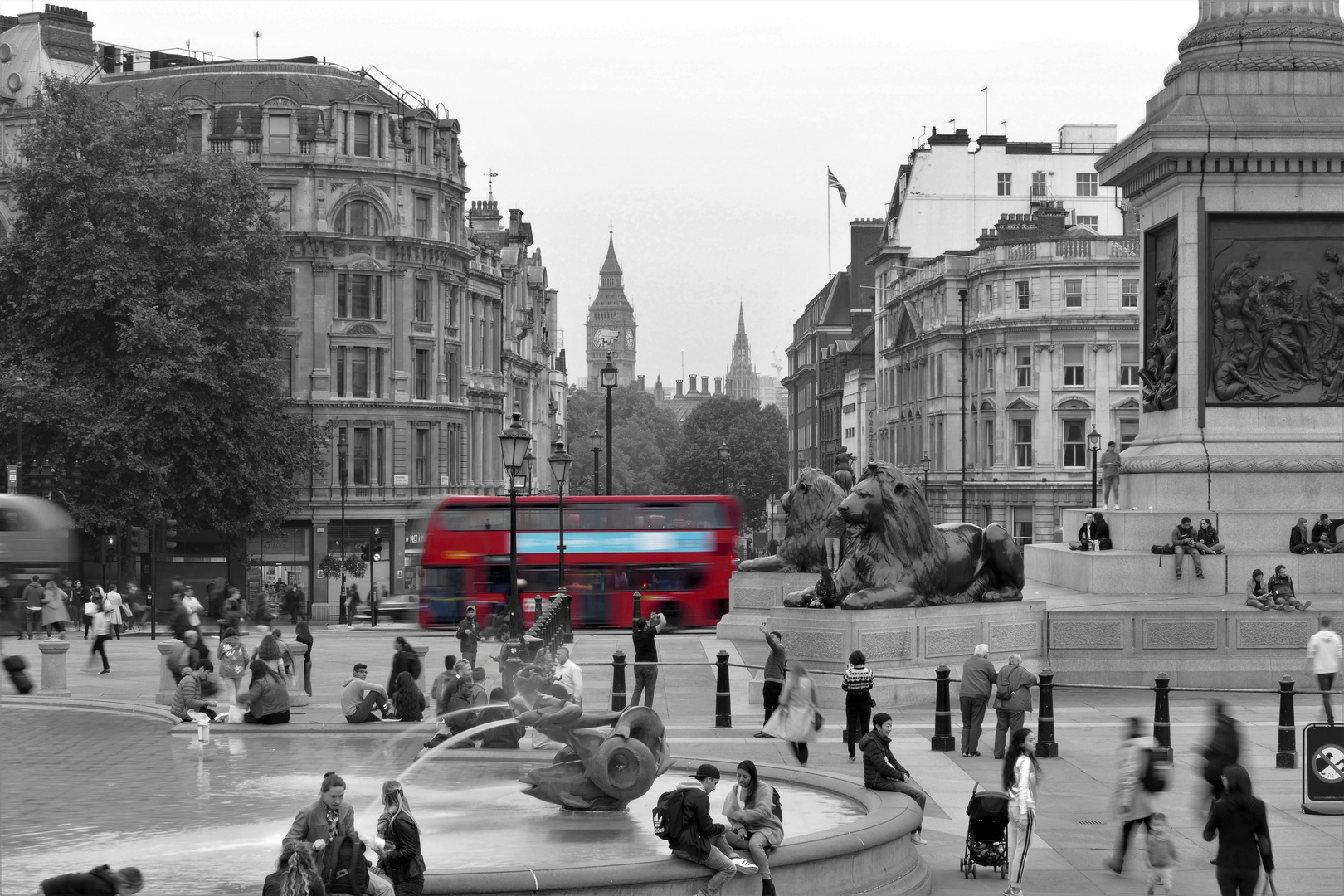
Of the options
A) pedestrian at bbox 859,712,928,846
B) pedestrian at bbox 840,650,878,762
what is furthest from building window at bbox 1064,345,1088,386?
pedestrian at bbox 859,712,928,846

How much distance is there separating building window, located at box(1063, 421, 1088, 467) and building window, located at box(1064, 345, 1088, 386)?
1.86m

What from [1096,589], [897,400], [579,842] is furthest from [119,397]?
[897,400]

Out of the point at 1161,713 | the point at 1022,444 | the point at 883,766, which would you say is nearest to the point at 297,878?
the point at 883,766

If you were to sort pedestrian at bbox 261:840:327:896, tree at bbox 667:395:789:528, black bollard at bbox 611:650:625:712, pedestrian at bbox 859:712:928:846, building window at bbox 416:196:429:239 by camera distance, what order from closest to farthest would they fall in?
pedestrian at bbox 261:840:327:896 → pedestrian at bbox 859:712:928:846 → black bollard at bbox 611:650:625:712 → building window at bbox 416:196:429:239 → tree at bbox 667:395:789:528

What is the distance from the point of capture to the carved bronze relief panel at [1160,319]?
2884 cm

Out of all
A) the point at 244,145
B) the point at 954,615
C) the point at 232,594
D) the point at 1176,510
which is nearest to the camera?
the point at 954,615

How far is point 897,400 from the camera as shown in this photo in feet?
329

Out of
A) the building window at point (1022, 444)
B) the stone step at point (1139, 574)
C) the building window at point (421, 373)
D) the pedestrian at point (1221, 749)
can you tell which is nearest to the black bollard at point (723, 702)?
the stone step at point (1139, 574)

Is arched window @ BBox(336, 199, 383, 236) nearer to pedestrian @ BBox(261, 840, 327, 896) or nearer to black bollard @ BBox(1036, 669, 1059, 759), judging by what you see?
black bollard @ BBox(1036, 669, 1059, 759)

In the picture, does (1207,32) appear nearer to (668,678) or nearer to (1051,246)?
(668,678)

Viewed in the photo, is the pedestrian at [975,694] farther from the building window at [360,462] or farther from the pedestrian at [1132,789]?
the building window at [360,462]

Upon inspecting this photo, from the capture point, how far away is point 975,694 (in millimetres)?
19828

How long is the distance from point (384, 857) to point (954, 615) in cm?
1410

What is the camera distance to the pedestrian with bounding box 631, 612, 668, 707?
24469mm
